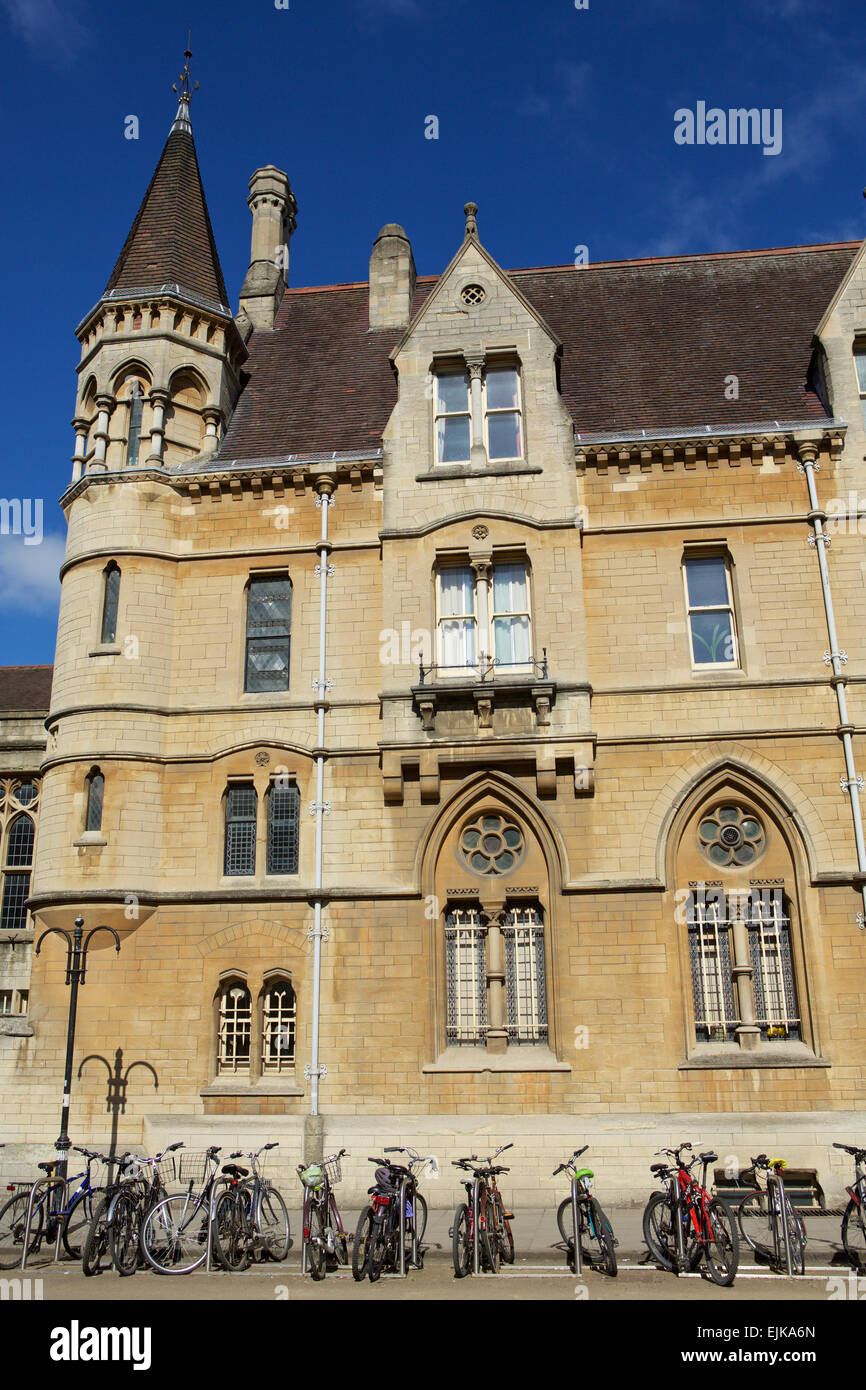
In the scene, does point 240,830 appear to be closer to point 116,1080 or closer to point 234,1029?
point 234,1029

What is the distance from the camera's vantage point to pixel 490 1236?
11.9m

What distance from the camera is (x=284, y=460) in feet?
67.1

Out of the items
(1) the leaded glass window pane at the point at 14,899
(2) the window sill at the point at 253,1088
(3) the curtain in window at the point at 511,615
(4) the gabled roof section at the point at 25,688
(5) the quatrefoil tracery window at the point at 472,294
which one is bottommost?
(2) the window sill at the point at 253,1088

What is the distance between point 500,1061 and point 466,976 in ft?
4.80

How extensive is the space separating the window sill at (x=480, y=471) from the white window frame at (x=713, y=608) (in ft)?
10.3

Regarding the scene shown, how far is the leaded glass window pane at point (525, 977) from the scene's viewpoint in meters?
17.1

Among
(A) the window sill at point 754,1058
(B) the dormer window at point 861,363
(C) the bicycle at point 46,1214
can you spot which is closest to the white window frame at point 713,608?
(B) the dormer window at point 861,363

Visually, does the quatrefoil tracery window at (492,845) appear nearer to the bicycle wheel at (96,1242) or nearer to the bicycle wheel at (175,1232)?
the bicycle wheel at (175,1232)

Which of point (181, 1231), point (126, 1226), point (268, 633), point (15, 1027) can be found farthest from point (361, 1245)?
point (268, 633)

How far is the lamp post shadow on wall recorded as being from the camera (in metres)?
17.1
